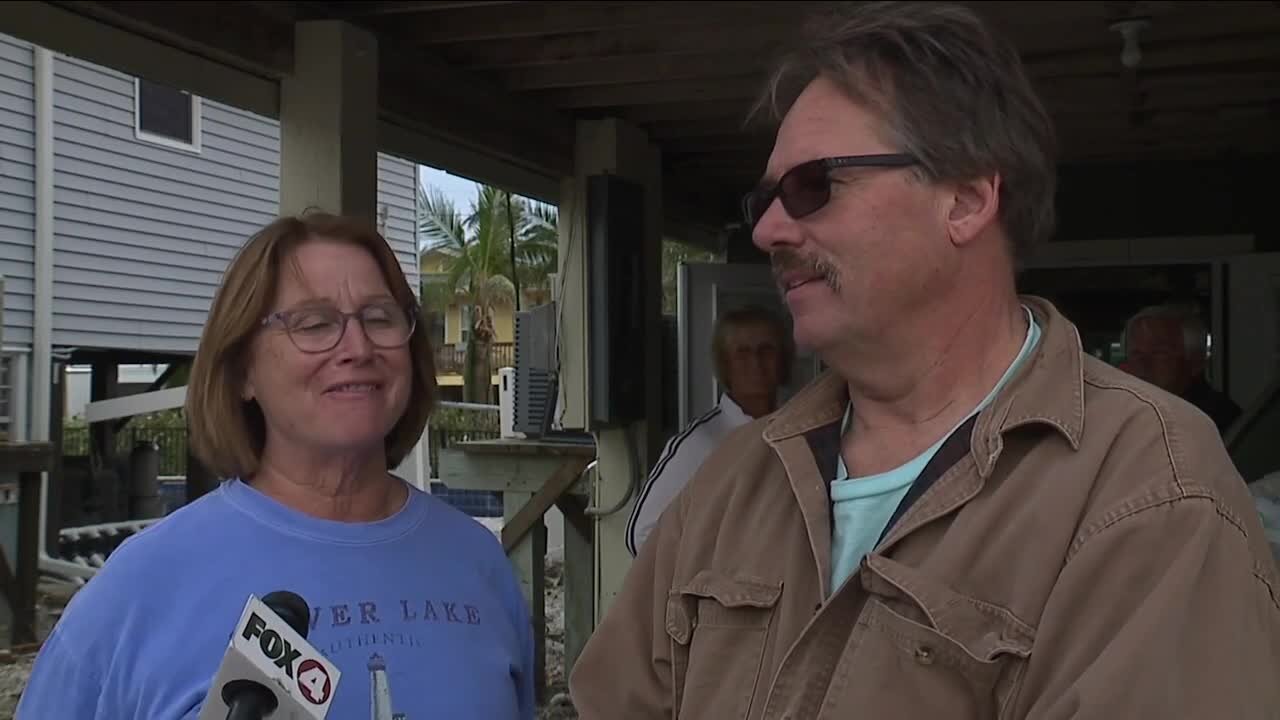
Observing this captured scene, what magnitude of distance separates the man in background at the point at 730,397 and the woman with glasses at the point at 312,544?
1.92 meters

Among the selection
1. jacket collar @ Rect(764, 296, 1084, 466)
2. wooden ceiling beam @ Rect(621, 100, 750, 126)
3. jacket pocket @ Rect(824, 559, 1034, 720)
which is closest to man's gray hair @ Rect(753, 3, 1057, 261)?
jacket collar @ Rect(764, 296, 1084, 466)

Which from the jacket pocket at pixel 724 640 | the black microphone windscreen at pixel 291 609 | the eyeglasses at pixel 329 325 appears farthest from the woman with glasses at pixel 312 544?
the jacket pocket at pixel 724 640

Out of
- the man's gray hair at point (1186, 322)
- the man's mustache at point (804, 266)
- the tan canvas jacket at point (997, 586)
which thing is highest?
the man's gray hair at point (1186, 322)

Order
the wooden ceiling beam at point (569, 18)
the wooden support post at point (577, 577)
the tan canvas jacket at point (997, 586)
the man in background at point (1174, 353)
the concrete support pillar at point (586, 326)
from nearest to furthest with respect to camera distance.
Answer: the tan canvas jacket at point (997, 586) < the wooden ceiling beam at point (569, 18) < the man in background at point (1174, 353) < the concrete support pillar at point (586, 326) < the wooden support post at point (577, 577)

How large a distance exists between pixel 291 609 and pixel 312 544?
0.39 m

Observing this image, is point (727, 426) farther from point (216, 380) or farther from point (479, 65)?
point (216, 380)

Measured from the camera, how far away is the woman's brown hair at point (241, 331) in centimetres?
189

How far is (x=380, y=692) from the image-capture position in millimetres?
1716

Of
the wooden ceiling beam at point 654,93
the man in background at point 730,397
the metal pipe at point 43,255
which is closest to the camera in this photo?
the man in background at point 730,397

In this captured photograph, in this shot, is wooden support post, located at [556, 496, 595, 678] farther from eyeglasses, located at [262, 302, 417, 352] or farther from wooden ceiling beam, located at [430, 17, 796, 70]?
eyeglasses, located at [262, 302, 417, 352]

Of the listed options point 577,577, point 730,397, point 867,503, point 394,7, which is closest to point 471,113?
point 394,7

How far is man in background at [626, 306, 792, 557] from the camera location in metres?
4.02

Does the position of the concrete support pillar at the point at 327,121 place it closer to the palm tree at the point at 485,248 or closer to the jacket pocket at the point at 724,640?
the jacket pocket at the point at 724,640

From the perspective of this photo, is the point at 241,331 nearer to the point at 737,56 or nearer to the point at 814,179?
the point at 814,179
